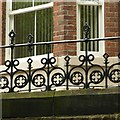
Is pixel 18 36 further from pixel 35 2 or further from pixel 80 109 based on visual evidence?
pixel 80 109

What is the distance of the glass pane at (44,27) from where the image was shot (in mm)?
8391

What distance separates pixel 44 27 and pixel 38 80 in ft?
5.35

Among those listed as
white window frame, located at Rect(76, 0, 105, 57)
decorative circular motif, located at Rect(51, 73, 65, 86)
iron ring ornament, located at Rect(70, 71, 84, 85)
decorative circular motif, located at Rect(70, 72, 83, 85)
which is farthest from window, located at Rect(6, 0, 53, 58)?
iron ring ornament, located at Rect(70, 71, 84, 85)

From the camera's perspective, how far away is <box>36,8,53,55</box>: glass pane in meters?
8.39

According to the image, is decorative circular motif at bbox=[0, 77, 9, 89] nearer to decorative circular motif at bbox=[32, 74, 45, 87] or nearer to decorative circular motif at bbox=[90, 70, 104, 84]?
decorative circular motif at bbox=[32, 74, 45, 87]

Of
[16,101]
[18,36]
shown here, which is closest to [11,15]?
[18,36]

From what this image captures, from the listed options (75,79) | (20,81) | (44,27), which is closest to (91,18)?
(44,27)

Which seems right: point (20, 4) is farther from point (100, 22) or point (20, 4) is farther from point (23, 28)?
point (100, 22)

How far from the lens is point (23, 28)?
28.7ft

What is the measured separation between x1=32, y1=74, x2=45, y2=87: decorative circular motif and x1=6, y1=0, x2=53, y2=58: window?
1.19m

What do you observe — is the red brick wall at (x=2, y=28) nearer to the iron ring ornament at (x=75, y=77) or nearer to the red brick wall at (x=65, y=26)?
the red brick wall at (x=65, y=26)

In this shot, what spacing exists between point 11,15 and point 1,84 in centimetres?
177

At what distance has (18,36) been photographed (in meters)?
8.76

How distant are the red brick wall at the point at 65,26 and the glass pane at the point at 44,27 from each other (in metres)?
0.25
